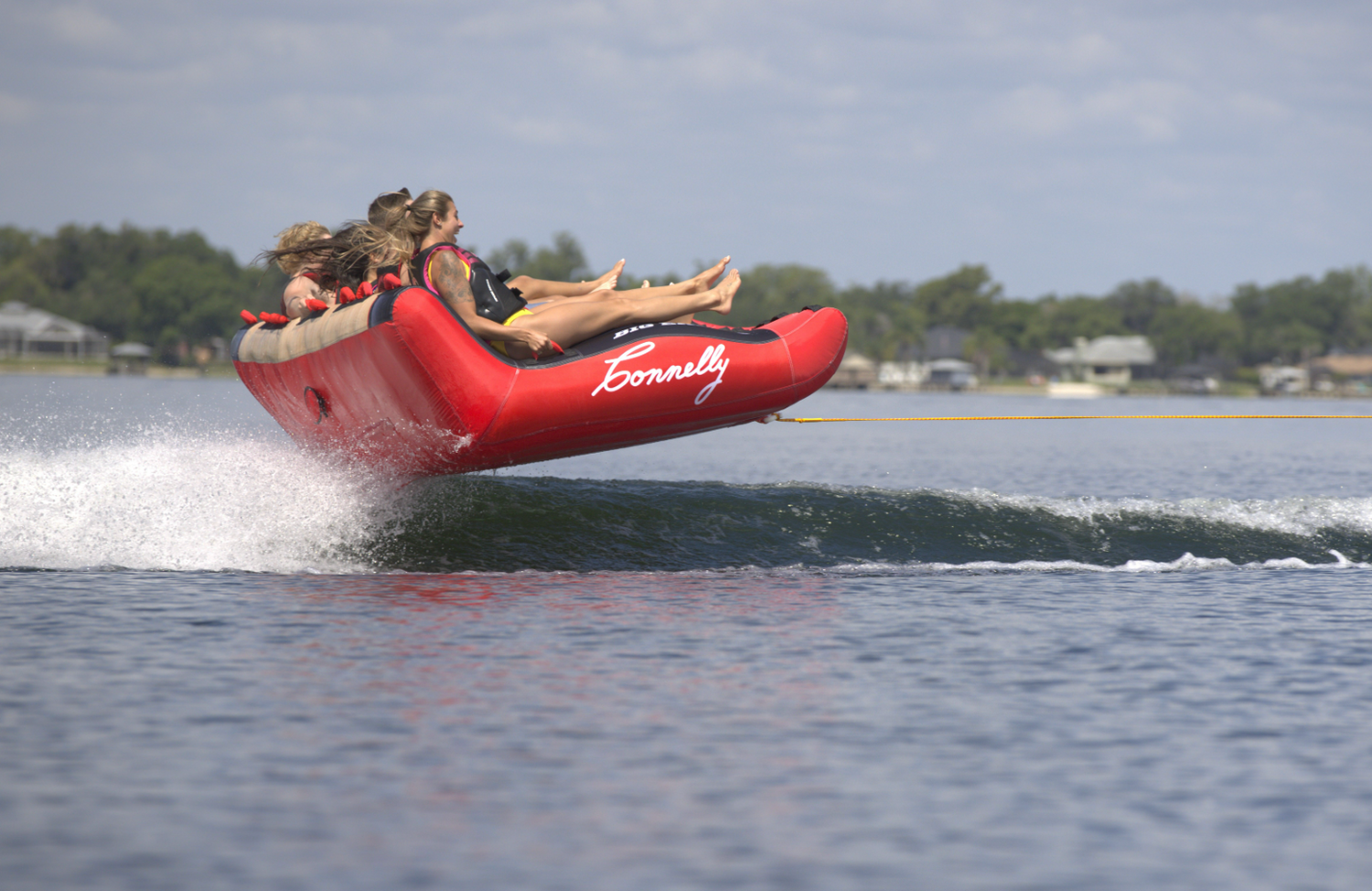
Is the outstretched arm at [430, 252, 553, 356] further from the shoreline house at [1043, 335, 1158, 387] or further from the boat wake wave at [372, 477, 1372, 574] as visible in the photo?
the shoreline house at [1043, 335, 1158, 387]

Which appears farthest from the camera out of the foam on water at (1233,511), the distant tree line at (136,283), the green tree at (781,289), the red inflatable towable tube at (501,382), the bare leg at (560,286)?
the green tree at (781,289)

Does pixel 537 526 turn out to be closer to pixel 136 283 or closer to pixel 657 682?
pixel 657 682

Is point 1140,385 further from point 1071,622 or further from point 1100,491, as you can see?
point 1071,622

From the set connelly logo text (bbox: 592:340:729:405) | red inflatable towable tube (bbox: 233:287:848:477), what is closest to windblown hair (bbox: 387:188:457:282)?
red inflatable towable tube (bbox: 233:287:848:477)

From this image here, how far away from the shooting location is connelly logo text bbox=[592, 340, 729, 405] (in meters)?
8.24

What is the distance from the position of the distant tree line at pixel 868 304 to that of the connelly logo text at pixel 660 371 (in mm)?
109314

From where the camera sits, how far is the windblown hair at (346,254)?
8.31 m

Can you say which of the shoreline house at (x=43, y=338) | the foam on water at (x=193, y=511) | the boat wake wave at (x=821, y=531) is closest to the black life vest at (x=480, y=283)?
the foam on water at (x=193, y=511)

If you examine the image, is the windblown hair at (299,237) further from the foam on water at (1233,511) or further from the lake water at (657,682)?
the foam on water at (1233,511)

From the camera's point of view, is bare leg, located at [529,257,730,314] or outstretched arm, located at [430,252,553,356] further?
bare leg, located at [529,257,730,314]

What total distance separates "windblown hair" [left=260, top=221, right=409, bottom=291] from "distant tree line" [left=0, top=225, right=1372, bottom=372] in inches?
4278

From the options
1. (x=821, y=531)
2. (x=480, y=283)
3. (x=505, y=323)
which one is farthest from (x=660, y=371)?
(x=821, y=531)

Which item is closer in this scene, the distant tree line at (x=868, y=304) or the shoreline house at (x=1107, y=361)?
the distant tree line at (x=868, y=304)

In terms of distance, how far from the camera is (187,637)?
6.44 metres
